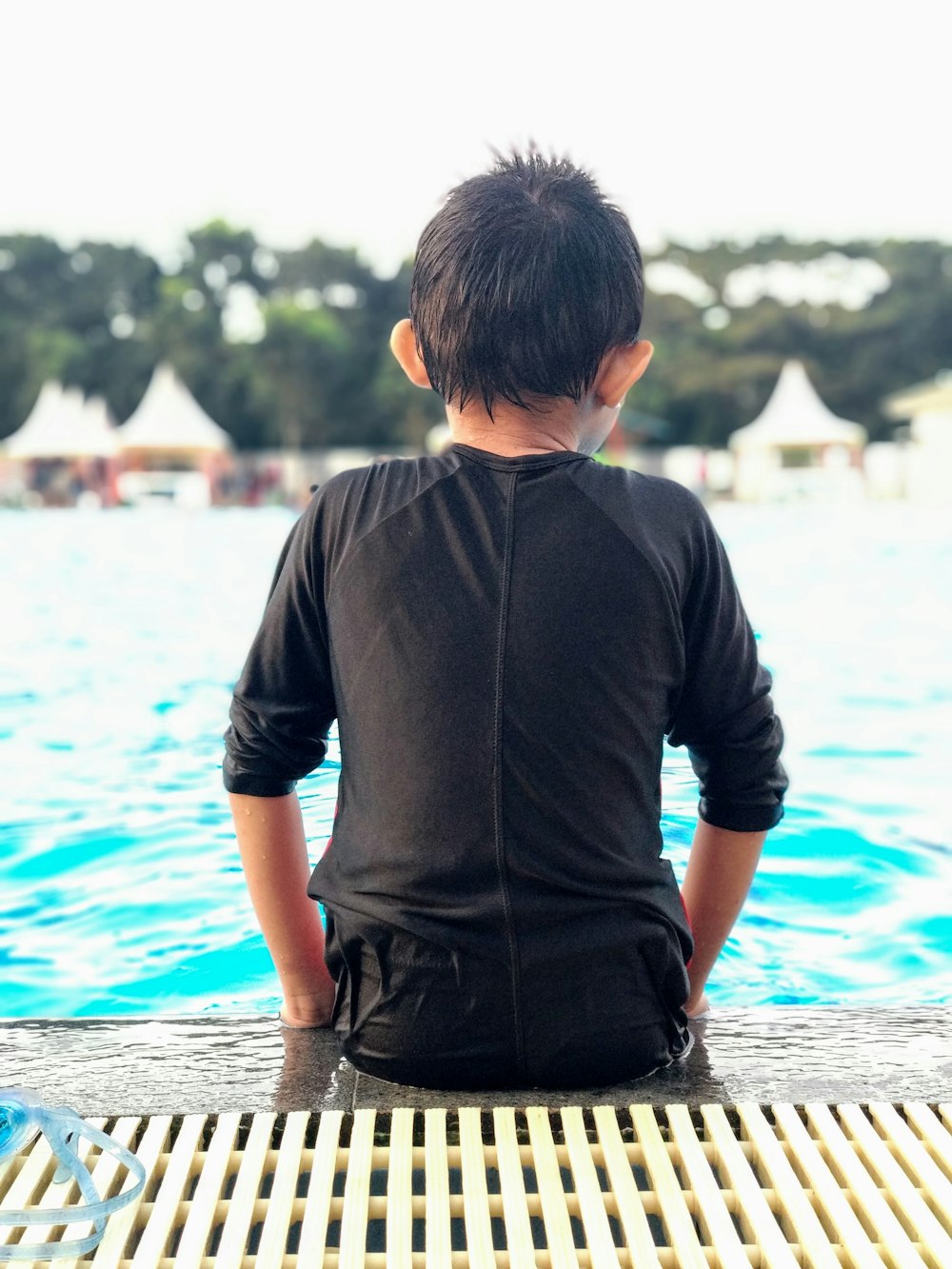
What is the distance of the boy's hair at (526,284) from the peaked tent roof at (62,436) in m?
23.8

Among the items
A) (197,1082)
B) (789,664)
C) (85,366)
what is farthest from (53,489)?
(197,1082)

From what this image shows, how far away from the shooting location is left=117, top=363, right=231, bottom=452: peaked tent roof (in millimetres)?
24031

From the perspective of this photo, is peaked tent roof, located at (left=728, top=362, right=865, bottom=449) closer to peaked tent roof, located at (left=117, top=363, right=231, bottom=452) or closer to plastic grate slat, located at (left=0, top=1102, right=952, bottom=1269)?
peaked tent roof, located at (left=117, top=363, right=231, bottom=452)

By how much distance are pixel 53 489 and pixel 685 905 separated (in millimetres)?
26056

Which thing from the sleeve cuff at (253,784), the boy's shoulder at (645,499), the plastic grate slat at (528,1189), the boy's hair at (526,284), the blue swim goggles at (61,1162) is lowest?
the plastic grate slat at (528,1189)

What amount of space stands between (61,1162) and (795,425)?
24.6 m

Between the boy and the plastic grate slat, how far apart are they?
0.27 ft

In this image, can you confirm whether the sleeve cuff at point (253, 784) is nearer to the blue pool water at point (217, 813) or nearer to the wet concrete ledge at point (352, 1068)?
the wet concrete ledge at point (352, 1068)

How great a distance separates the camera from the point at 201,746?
423 centimetres

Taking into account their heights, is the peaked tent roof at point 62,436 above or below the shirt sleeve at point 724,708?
below

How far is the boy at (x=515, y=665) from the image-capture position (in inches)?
41.2

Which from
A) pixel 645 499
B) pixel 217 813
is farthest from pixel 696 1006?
pixel 217 813

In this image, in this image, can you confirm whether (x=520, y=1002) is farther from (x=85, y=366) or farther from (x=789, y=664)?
(x=85, y=366)

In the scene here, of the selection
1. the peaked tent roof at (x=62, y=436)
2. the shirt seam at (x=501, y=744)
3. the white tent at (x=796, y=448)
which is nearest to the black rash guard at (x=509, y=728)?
the shirt seam at (x=501, y=744)
